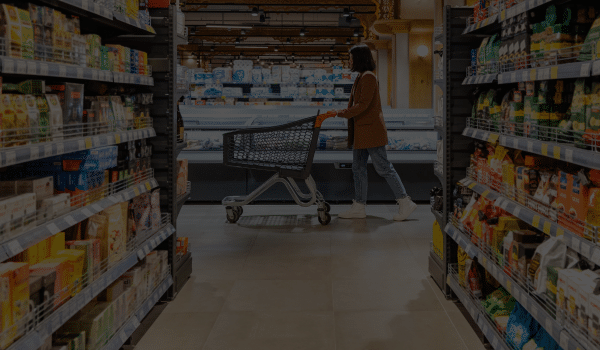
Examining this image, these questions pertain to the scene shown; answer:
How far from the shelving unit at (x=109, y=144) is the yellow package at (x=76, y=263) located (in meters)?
0.04

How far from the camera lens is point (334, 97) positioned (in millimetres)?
8641

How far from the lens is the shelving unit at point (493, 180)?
6.28ft

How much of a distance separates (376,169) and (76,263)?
3947 millimetres

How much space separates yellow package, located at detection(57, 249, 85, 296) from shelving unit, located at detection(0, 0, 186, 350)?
4 cm

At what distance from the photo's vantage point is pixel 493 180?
3068 mm

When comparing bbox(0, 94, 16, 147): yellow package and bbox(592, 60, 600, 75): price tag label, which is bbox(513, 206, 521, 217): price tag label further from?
bbox(0, 94, 16, 147): yellow package

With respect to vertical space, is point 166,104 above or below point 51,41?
below

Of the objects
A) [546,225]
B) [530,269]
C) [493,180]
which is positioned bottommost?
[530,269]

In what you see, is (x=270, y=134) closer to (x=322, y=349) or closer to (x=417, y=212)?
(x=417, y=212)

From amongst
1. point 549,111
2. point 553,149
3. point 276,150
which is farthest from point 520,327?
point 276,150

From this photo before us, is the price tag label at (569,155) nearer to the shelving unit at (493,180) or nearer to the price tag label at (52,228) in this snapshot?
the shelving unit at (493,180)

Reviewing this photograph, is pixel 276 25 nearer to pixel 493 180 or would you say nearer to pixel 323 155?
pixel 323 155

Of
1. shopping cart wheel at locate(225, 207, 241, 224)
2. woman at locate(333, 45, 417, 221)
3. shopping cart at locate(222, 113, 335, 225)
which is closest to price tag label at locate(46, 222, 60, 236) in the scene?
shopping cart at locate(222, 113, 335, 225)

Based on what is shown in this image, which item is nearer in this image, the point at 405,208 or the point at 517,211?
the point at 517,211
